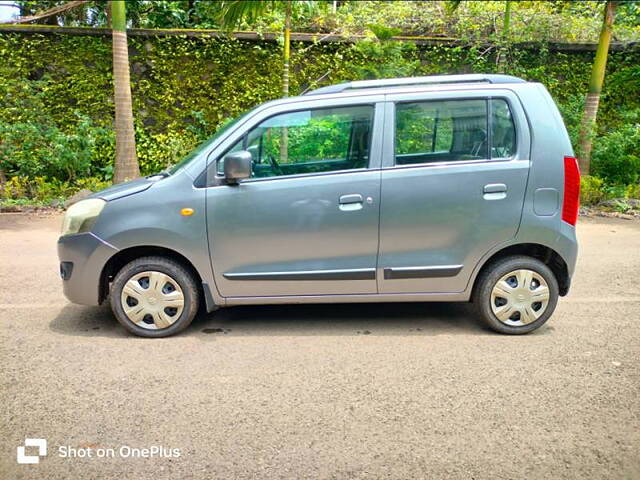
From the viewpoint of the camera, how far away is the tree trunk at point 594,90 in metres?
10.6

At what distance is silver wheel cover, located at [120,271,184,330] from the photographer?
174 inches

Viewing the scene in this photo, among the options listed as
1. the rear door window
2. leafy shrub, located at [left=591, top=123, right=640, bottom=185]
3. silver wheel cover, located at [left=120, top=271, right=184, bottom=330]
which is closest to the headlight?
silver wheel cover, located at [left=120, top=271, right=184, bottom=330]

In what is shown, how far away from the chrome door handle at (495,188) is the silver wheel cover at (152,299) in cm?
257

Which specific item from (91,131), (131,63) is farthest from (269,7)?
(91,131)

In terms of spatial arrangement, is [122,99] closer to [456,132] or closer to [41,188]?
[41,188]

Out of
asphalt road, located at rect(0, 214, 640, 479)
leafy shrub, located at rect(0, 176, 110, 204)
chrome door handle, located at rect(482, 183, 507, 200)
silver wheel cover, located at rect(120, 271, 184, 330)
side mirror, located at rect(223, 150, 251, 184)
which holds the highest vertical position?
side mirror, located at rect(223, 150, 251, 184)

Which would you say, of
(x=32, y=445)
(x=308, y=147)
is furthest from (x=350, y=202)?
(x=32, y=445)

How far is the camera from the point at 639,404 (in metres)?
3.49

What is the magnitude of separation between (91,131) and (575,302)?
986 centimetres

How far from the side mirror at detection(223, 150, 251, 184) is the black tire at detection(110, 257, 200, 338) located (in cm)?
88

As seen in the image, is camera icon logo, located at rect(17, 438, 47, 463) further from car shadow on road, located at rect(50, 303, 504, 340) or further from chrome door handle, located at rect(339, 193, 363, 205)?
chrome door handle, located at rect(339, 193, 363, 205)

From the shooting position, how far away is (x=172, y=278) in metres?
4.41

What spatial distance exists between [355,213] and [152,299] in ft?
5.82

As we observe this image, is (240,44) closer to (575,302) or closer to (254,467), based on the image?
(575,302)
